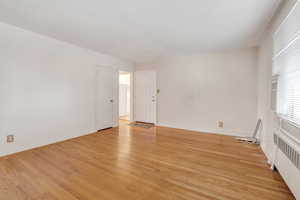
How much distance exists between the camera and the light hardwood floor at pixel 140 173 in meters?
Answer: 1.58

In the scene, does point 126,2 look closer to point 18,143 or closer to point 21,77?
point 21,77

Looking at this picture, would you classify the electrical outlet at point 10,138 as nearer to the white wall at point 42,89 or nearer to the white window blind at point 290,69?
the white wall at point 42,89

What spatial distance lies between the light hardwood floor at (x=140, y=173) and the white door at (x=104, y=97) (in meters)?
1.11

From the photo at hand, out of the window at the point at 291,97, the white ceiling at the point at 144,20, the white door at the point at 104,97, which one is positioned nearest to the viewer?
the window at the point at 291,97

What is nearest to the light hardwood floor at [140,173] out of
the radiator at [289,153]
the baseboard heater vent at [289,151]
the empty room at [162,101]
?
the empty room at [162,101]

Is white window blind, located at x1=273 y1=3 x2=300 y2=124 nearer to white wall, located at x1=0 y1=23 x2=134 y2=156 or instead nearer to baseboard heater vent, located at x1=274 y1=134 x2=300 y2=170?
baseboard heater vent, located at x1=274 y1=134 x2=300 y2=170

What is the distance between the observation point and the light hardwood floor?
62.3 inches

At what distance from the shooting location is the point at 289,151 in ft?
5.13

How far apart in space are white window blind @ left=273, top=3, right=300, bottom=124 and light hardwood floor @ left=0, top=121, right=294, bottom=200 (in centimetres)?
100

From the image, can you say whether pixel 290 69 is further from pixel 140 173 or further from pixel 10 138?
pixel 10 138

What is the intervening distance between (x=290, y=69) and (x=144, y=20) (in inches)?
82.5

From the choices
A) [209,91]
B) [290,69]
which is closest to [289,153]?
[290,69]

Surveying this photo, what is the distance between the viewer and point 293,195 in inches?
61.1

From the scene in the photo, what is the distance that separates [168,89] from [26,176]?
13.0ft
